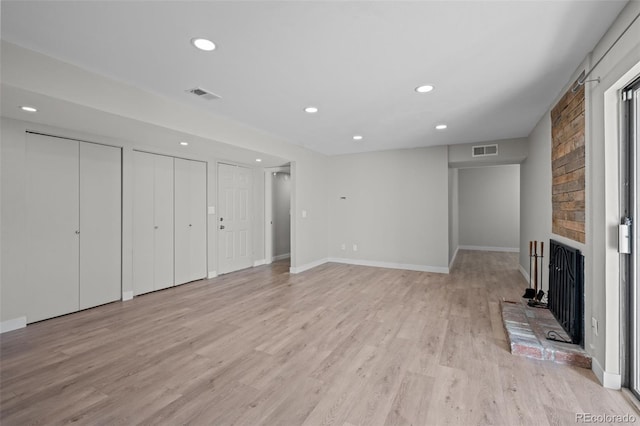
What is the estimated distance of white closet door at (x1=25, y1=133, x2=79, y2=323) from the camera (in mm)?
3201

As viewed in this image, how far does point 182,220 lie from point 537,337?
16.3 feet

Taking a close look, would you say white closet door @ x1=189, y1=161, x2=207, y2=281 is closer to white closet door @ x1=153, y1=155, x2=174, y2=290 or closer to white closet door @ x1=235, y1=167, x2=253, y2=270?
white closet door @ x1=153, y1=155, x2=174, y2=290

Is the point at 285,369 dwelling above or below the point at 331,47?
below

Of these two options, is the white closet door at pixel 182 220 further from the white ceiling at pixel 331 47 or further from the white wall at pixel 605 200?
the white wall at pixel 605 200

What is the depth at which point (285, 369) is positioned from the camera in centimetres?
225

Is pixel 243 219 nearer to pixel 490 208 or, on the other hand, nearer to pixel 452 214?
pixel 452 214

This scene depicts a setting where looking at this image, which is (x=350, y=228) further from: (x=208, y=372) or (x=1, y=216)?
(x=1, y=216)

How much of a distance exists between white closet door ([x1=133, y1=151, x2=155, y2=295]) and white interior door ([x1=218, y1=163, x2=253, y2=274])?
1253 millimetres

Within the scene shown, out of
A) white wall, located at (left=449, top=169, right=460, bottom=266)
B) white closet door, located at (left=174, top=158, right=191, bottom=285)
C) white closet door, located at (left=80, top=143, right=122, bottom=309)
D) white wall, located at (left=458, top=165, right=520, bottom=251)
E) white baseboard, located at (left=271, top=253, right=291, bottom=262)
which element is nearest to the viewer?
white closet door, located at (left=80, top=143, right=122, bottom=309)

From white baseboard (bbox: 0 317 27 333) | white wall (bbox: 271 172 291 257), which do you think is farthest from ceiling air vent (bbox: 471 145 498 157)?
white baseboard (bbox: 0 317 27 333)

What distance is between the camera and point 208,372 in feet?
7.25

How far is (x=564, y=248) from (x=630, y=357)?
1.05m

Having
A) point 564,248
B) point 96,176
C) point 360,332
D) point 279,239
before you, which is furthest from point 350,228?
point 96,176

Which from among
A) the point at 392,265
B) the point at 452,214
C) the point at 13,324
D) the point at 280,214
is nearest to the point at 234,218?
the point at 280,214
